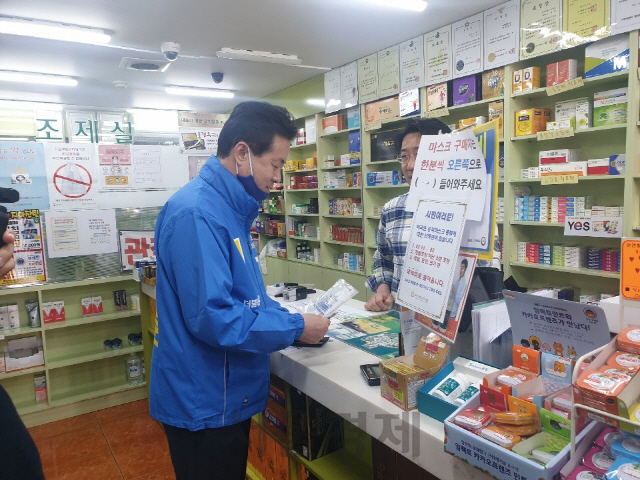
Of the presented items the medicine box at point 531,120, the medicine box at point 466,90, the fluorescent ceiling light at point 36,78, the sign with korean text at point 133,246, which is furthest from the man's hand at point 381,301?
the fluorescent ceiling light at point 36,78

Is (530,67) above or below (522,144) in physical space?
above

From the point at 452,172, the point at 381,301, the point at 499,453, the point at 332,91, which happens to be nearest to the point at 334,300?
the point at 381,301

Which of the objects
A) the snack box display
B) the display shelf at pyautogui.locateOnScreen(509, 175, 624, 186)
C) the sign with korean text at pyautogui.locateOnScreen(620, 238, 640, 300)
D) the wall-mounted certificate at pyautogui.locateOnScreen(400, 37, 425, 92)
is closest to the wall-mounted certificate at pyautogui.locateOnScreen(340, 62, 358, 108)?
the wall-mounted certificate at pyautogui.locateOnScreen(400, 37, 425, 92)

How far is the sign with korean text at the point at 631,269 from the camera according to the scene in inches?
41.9

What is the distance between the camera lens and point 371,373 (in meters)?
1.56

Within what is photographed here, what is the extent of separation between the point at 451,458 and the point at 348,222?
17.4ft

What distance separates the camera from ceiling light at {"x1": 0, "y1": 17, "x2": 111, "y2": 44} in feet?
12.6

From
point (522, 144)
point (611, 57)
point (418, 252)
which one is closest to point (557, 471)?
point (418, 252)

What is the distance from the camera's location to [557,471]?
0.87m

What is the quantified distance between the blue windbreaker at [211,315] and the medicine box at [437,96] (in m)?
3.41

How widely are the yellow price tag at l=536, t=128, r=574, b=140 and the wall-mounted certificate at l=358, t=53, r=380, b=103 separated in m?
2.12

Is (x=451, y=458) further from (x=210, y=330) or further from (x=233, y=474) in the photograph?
(x=233, y=474)

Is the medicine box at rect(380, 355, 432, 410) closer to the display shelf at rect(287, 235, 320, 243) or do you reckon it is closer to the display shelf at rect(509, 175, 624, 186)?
the display shelf at rect(509, 175, 624, 186)

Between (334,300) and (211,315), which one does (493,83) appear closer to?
(334,300)
